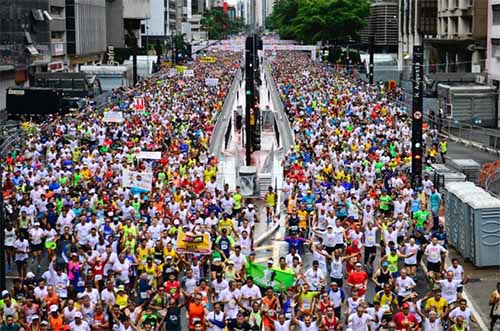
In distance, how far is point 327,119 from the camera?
42125 millimetres

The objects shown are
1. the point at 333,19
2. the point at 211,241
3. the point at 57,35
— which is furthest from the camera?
the point at 333,19

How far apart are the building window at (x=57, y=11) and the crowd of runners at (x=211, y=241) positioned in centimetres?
4201

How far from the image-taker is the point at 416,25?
3167 inches

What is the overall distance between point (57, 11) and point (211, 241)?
63.4m

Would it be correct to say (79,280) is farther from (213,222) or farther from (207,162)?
(207,162)

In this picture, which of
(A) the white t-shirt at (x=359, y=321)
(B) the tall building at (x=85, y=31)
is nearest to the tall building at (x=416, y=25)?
(B) the tall building at (x=85, y=31)

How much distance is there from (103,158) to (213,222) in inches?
442

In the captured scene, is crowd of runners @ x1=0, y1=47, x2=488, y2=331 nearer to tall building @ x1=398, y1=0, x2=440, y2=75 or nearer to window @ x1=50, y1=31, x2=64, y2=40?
window @ x1=50, y1=31, x2=64, y2=40

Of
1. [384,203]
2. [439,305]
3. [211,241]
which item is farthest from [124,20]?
[439,305]

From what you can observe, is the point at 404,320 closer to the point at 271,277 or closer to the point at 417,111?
the point at 271,277

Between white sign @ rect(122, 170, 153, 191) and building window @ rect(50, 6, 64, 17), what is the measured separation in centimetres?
5521

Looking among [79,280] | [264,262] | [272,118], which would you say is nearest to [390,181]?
[264,262]

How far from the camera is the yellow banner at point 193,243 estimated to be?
57.1ft

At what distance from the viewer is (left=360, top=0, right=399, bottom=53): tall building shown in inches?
4346
